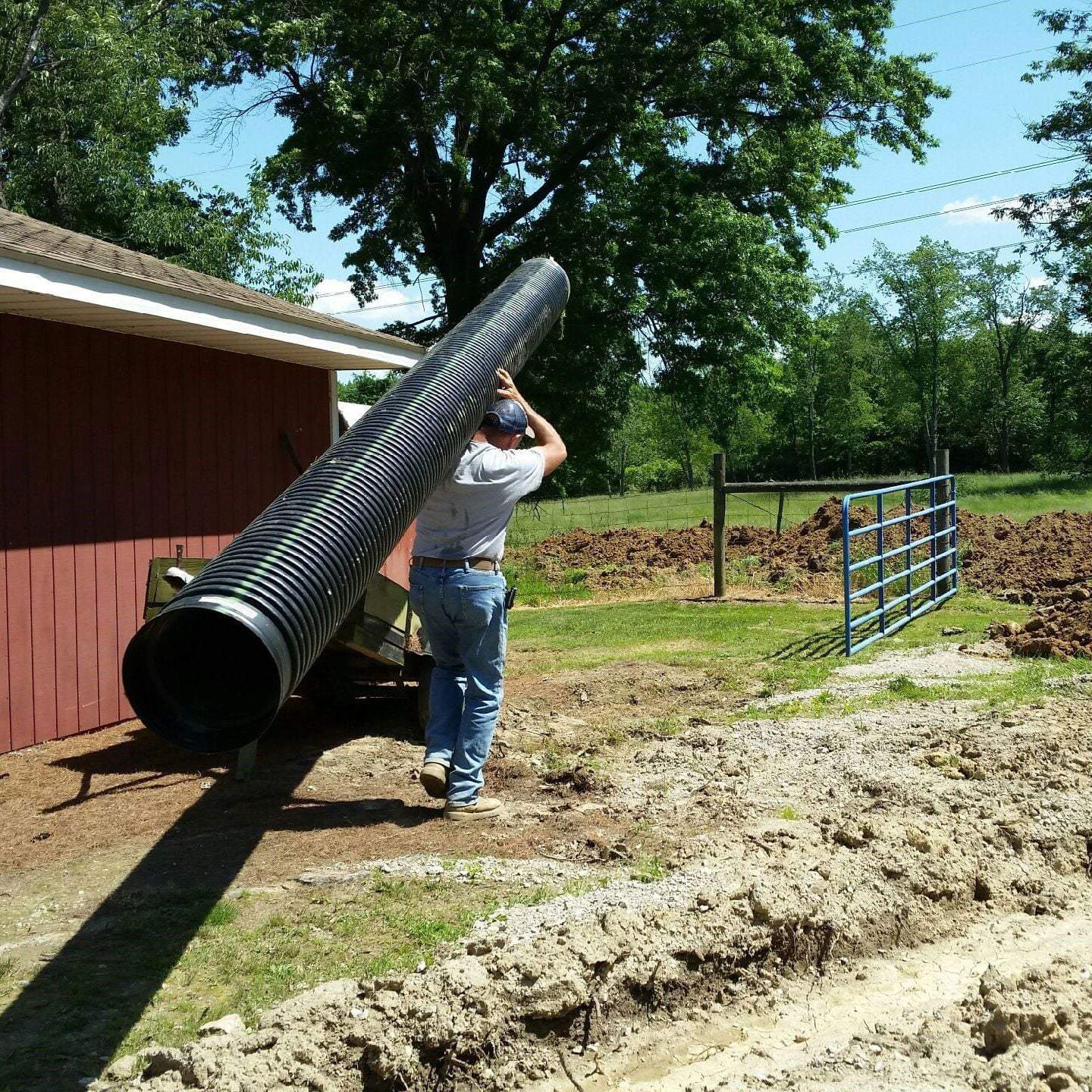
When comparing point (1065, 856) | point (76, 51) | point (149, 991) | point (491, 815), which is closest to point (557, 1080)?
point (149, 991)

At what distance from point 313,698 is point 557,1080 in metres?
4.35

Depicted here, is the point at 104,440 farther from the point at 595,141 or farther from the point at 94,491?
the point at 595,141

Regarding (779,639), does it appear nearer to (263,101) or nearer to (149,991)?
(149,991)

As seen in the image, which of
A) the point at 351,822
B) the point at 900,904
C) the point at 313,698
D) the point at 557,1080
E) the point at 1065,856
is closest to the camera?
the point at 557,1080

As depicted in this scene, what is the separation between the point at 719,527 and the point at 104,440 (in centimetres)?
838

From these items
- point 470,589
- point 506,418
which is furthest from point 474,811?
point 506,418

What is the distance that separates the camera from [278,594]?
3.12m

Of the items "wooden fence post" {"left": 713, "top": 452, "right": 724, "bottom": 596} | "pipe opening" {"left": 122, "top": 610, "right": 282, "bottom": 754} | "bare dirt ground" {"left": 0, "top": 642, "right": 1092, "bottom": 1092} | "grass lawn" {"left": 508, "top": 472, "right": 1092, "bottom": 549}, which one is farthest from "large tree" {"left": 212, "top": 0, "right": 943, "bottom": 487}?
"pipe opening" {"left": 122, "top": 610, "right": 282, "bottom": 754}

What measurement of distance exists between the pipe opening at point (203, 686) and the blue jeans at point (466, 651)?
2101 millimetres

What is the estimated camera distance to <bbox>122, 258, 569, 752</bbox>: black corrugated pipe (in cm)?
306

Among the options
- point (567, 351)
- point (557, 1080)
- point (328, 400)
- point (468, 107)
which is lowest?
point (557, 1080)

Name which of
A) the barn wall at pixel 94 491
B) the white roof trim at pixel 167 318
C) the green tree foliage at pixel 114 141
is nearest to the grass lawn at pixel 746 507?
the green tree foliage at pixel 114 141

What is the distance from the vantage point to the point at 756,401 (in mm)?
24703

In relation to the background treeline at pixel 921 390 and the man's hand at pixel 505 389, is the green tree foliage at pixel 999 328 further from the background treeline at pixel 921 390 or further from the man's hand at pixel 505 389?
the man's hand at pixel 505 389
